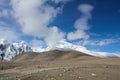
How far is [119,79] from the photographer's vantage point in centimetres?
2636

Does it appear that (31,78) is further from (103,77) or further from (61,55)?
(61,55)

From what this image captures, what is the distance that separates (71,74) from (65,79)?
221cm

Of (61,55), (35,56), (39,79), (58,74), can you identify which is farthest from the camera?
(35,56)

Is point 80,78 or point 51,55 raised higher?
point 51,55

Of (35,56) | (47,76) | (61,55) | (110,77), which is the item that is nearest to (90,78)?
(110,77)

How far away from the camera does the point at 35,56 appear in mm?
163125

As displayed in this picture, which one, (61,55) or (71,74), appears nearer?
(71,74)

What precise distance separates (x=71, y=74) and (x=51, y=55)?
123419 millimetres

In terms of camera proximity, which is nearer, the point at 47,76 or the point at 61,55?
the point at 47,76

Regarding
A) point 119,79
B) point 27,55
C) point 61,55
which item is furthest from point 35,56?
point 119,79

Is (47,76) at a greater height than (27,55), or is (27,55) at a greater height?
(27,55)

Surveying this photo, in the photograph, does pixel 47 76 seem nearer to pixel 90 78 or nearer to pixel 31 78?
pixel 31 78

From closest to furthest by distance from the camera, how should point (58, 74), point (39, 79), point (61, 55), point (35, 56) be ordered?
point (39, 79) < point (58, 74) < point (61, 55) < point (35, 56)

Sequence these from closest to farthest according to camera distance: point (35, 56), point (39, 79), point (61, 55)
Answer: point (39, 79) < point (61, 55) < point (35, 56)
